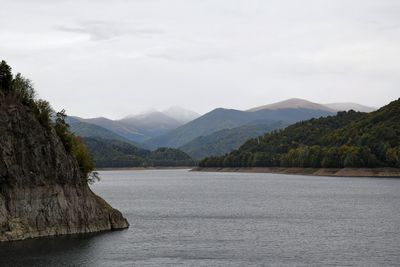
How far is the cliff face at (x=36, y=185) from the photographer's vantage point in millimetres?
84750

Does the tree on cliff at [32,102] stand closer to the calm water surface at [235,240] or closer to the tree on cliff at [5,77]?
the tree on cliff at [5,77]

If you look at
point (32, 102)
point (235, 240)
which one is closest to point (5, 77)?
point (32, 102)

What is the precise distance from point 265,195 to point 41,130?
113 meters

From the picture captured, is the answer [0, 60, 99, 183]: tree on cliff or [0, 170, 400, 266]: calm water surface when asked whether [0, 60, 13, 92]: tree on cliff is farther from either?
[0, 170, 400, 266]: calm water surface

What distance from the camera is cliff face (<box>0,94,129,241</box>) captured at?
278ft

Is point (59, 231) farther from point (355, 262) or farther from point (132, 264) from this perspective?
point (355, 262)

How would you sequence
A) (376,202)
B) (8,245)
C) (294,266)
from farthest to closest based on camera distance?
1. (376,202)
2. (8,245)
3. (294,266)

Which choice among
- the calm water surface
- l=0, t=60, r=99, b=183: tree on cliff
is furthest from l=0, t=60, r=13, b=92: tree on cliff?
the calm water surface

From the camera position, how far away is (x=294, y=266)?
73.6m

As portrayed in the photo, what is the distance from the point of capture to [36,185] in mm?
88562

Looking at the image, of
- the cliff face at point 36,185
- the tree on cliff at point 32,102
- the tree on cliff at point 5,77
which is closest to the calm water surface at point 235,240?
the cliff face at point 36,185

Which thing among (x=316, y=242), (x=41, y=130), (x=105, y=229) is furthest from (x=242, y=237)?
(x=41, y=130)

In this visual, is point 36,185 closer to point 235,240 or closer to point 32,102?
point 32,102

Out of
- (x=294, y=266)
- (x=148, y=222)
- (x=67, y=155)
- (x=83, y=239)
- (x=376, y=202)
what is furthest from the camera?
(x=376, y=202)
